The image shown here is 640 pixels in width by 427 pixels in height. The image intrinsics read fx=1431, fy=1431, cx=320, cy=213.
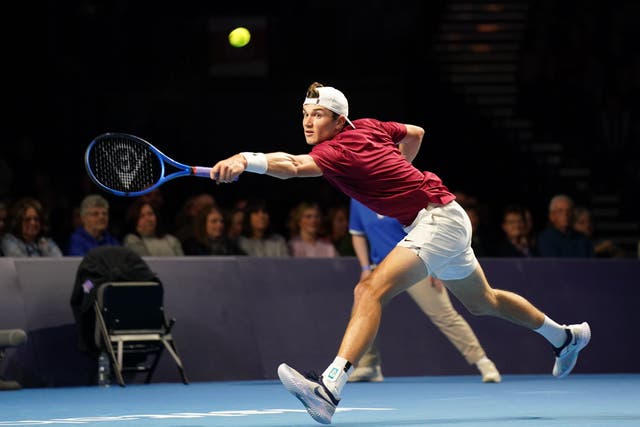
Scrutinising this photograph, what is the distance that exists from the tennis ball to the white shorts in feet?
43.5

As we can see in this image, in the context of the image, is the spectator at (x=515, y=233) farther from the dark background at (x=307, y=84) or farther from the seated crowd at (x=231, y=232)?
the dark background at (x=307, y=84)

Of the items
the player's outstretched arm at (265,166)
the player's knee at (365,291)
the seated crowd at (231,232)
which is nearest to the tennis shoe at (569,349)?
the player's knee at (365,291)

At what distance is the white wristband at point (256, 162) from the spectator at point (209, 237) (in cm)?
592

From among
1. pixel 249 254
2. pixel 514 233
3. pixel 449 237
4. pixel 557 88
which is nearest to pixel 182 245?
pixel 249 254

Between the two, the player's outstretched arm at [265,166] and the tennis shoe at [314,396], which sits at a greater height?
the player's outstretched arm at [265,166]

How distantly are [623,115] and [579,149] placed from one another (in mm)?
898

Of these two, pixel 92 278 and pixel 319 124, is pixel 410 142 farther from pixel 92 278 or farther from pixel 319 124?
pixel 92 278

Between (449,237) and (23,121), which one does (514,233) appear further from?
(23,121)

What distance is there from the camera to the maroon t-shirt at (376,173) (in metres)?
8.79

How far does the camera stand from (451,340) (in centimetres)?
1296

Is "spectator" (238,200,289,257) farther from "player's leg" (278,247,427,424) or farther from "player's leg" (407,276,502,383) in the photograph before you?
"player's leg" (278,247,427,424)

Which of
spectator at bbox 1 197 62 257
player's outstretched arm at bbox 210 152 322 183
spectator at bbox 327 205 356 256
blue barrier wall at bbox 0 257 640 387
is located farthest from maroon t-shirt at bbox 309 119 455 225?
spectator at bbox 327 205 356 256

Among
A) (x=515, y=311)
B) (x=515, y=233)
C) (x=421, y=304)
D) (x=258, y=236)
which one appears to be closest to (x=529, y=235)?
(x=515, y=233)

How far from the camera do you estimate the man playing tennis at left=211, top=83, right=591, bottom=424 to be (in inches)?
332
